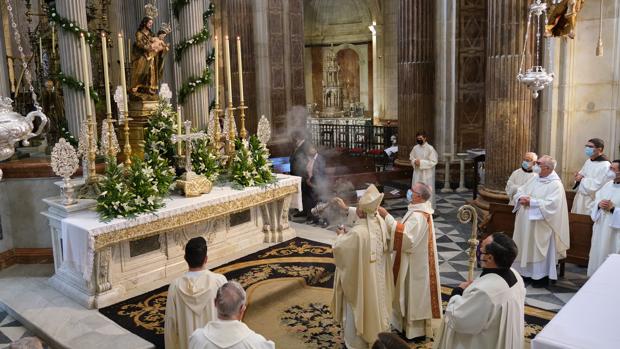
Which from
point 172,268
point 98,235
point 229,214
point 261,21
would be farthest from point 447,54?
point 98,235

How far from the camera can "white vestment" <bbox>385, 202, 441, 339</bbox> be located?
5793 millimetres

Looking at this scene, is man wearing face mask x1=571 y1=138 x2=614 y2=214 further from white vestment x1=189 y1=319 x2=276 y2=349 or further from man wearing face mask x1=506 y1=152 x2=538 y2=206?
white vestment x1=189 y1=319 x2=276 y2=349

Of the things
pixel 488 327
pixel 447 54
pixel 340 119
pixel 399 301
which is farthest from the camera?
pixel 340 119

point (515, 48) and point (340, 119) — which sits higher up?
point (515, 48)

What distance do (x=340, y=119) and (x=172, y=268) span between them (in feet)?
63.5

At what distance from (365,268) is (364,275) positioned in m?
0.07

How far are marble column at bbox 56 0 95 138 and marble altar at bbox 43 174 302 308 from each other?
1919mm

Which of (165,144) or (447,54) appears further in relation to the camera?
(447,54)

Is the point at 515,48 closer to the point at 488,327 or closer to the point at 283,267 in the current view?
the point at 283,267

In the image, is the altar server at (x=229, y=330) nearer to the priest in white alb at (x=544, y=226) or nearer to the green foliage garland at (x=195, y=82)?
the priest in white alb at (x=544, y=226)

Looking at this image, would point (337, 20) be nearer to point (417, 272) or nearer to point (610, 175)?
point (610, 175)

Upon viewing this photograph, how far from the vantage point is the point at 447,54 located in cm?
1494

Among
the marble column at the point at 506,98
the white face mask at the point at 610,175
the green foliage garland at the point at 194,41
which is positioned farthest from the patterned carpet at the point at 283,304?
the green foliage garland at the point at 194,41

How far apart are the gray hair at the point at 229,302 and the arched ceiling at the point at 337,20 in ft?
78.8
